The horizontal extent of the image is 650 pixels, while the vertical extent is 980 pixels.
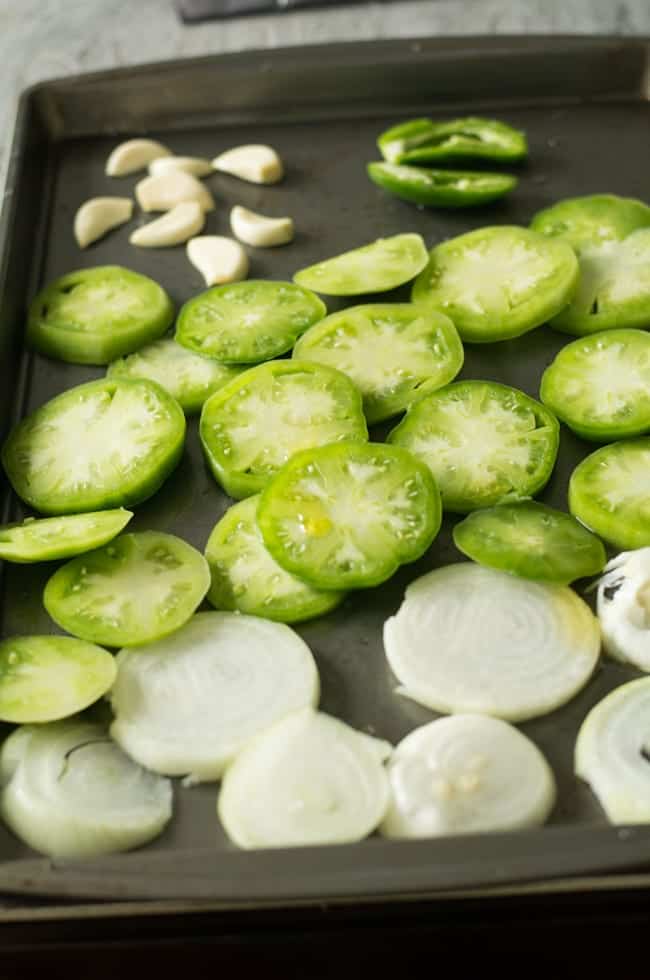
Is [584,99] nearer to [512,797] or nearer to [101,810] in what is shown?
[512,797]

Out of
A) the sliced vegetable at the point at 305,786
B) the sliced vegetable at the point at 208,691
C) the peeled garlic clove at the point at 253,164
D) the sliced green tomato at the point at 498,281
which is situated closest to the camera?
the sliced vegetable at the point at 305,786

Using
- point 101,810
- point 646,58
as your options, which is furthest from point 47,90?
point 101,810

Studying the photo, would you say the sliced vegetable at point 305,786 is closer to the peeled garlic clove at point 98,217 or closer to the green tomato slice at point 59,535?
the green tomato slice at point 59,535

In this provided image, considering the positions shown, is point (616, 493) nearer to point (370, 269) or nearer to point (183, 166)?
point (370, 269)

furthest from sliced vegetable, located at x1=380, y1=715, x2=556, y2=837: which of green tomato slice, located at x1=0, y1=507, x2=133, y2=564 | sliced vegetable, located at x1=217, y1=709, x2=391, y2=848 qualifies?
green tomato slice, located at x1=0, y1=507, x2=133, y2=564

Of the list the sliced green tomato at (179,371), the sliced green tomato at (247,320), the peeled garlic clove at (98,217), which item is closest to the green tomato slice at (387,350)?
the sliced green tomato at (247,320)

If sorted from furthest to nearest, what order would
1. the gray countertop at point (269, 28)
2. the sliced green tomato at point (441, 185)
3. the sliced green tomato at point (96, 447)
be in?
1. the gray countertop at point (269, 28)
2. the sliced green tomato at point (441, 185)
3. the sliced green tomato at point (96, 447)

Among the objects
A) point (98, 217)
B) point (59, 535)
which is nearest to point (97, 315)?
point (98, 217)
